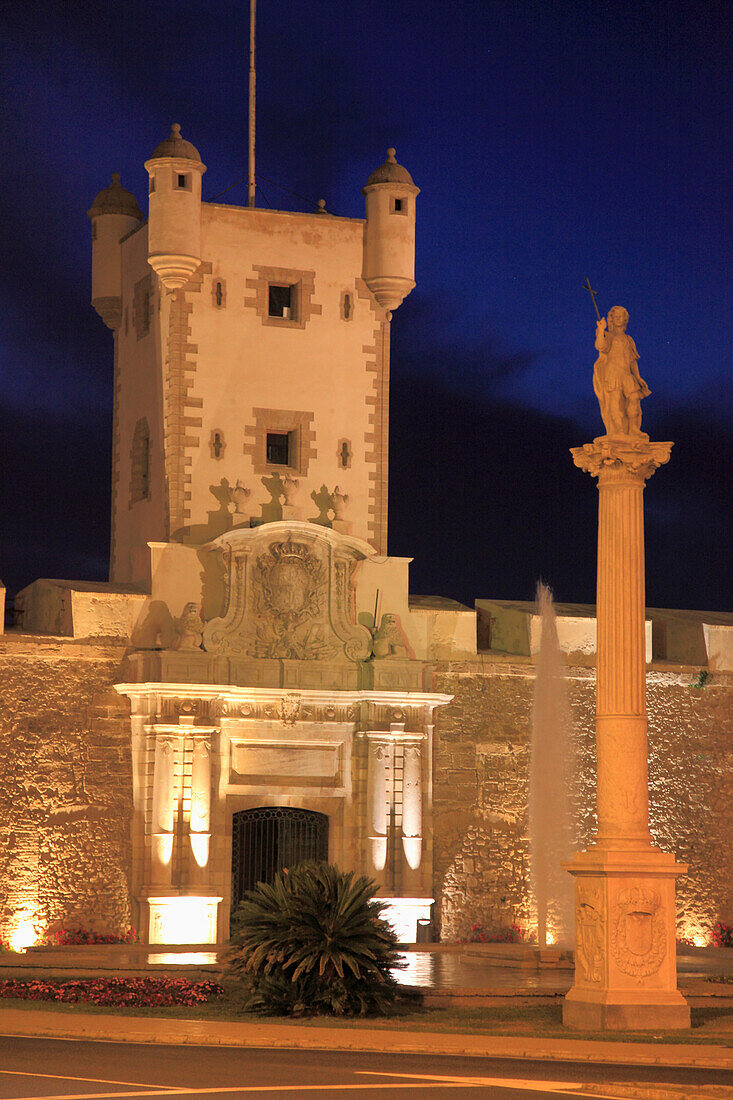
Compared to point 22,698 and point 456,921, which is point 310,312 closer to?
point 22,698

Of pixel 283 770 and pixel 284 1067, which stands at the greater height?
pixel 283 770

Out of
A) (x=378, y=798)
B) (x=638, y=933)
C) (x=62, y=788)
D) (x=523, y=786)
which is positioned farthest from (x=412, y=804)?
(x=638, y=933)

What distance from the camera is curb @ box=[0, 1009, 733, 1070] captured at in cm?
1628

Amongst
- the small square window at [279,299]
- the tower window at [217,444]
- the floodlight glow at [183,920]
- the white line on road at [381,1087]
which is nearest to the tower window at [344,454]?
the tower window at [217,444]

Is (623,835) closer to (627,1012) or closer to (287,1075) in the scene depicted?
(627,1012)

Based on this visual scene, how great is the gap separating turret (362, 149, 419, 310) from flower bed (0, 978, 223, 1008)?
1580 centimetres

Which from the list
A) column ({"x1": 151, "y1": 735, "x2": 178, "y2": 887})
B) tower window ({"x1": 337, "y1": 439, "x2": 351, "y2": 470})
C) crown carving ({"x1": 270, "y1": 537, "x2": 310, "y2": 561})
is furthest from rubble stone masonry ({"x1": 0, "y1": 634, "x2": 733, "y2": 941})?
tower window ({"x1": 337, "y1": 439, "x2": 351, "y2": 470})

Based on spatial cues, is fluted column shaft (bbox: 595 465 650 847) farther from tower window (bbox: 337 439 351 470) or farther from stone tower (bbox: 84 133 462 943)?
tower window (bbox: 337 439 351 470)

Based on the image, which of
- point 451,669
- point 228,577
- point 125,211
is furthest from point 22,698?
point 125,211

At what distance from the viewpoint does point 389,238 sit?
3288 centimetres

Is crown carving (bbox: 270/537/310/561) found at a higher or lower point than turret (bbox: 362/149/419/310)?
lower

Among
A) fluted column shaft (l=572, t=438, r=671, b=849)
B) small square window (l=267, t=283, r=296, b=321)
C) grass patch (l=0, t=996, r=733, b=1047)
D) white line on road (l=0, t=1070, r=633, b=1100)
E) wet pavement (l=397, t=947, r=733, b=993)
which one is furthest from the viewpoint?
small square window (l=267, t=283, r=296, b=321)

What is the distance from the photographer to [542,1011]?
20047 millimetres

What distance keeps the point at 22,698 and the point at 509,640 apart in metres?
9.98
